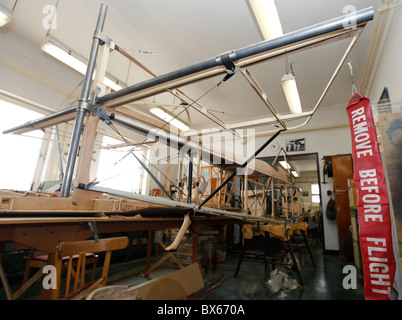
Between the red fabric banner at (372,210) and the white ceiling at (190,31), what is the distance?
7.11 feet

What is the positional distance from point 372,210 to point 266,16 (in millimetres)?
2620

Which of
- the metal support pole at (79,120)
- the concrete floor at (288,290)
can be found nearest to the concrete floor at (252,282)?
the concrete floor at (288,290)

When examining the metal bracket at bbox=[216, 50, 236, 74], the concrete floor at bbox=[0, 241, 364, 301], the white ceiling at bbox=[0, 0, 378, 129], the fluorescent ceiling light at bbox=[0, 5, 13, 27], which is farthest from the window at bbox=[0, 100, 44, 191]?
the metal bracket at bbox=[216, 50, 236, 74]

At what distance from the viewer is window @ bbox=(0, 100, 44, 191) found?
4.52 metres

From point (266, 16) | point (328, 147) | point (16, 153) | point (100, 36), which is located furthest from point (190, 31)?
point (328, 147)

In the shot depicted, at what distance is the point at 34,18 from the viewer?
4184 mm

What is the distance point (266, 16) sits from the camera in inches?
106

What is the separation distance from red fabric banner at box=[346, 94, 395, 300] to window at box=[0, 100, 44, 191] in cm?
585

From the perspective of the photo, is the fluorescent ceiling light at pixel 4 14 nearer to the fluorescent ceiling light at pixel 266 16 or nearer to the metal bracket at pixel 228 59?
the fluorescent ceiling light at pixel 266 16

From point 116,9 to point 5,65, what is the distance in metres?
2.93

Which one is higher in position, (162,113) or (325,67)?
(325,67)

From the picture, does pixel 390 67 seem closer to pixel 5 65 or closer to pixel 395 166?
pixel 395 166

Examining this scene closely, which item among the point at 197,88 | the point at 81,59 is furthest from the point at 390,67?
the point at 81,59

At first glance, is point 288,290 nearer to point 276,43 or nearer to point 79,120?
point 276,43
